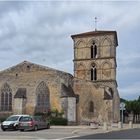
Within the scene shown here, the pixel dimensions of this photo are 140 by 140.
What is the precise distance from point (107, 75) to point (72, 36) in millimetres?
9454

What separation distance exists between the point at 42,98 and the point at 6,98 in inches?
203

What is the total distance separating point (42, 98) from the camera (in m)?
58.8

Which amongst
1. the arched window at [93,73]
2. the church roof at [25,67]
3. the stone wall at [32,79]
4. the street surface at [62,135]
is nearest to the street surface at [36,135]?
the street surface at [62,135]

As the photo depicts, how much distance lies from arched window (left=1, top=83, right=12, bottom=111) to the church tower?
43.4 feet

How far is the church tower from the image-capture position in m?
67.9

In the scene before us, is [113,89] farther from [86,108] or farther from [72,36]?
[72,36]

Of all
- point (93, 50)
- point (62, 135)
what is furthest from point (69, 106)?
point (62, 135)

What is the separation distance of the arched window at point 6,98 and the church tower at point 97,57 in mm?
13224

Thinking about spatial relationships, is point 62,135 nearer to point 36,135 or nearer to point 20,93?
point 36,135

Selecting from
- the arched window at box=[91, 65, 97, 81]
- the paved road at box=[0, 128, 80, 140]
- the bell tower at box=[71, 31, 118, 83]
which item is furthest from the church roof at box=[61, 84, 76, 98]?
the paved road at box=[0, 128, 80, 140]

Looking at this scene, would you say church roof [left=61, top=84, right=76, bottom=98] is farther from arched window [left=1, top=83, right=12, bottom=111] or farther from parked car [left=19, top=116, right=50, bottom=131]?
parked car [left=19, top=116, right=50, bottom=131]

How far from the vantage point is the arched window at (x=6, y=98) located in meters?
59.7

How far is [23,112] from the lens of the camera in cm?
5847

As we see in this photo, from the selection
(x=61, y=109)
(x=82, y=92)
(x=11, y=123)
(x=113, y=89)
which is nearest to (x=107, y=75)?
(x=113, y=89)
